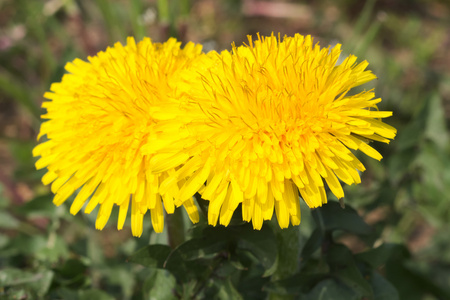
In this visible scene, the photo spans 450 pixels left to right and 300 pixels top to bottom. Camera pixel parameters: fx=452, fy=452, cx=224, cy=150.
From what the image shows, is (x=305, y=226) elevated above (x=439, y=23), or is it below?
below

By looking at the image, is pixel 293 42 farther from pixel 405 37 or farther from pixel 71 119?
pixel 405 37

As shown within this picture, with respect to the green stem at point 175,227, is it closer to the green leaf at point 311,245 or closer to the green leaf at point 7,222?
the green leaf at point 311,245

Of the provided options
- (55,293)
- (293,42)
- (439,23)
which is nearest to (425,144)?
(293,42)

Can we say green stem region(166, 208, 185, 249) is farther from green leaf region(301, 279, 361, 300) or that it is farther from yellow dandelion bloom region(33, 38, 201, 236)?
green leaf region(301, 279, 361, 300)

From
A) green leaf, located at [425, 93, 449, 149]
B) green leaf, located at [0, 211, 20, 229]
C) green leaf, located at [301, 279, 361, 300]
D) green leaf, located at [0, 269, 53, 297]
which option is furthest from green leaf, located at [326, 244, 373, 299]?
green leaf, located at [0, 211, 20, 229]

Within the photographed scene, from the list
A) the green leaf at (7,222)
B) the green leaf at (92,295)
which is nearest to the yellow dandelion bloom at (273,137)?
the green leaf at (92,295)

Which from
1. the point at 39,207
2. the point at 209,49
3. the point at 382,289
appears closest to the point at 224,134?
the point at 382,289

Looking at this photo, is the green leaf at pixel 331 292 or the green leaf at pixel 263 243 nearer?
the green leaf at pixel 263 243

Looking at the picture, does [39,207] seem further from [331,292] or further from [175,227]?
[331,292]
